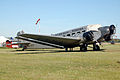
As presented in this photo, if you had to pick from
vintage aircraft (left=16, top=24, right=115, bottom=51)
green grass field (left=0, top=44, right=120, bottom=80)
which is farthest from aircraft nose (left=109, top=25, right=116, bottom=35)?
green grass field (left=0, top=44, right=120, bottom=80)

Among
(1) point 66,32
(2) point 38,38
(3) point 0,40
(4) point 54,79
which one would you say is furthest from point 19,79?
(3) point 0,40

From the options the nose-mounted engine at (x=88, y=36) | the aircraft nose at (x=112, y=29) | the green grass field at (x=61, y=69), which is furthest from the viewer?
the nose-mounted engine at (x=88, y=36)

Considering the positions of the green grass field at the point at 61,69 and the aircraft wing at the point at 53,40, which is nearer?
the green grass field at the point at 61,69

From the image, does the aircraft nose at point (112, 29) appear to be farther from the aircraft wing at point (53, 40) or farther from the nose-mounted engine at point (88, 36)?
the aircraft wing at point (53, 40)

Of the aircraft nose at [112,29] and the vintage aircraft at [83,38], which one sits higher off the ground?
the aircraft nose at [112,29]

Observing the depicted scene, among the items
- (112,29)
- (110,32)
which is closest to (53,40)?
(110,32)

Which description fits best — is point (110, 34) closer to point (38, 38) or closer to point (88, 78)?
point (38, 38)

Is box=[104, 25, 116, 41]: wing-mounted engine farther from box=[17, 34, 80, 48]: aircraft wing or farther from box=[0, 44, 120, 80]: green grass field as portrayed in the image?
box=[0, 44, 120, 80]: green grass field

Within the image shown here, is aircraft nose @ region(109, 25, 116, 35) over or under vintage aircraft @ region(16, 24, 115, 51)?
over

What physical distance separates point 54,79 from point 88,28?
2462 cm


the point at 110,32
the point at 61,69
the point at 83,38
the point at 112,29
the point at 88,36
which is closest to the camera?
the point at 61,69

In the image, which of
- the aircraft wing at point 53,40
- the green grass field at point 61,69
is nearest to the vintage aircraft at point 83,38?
the aircraft wing at point 53,40

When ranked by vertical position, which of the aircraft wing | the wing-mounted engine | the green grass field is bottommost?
the green grass field

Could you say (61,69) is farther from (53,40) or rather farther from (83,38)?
(83,38)
